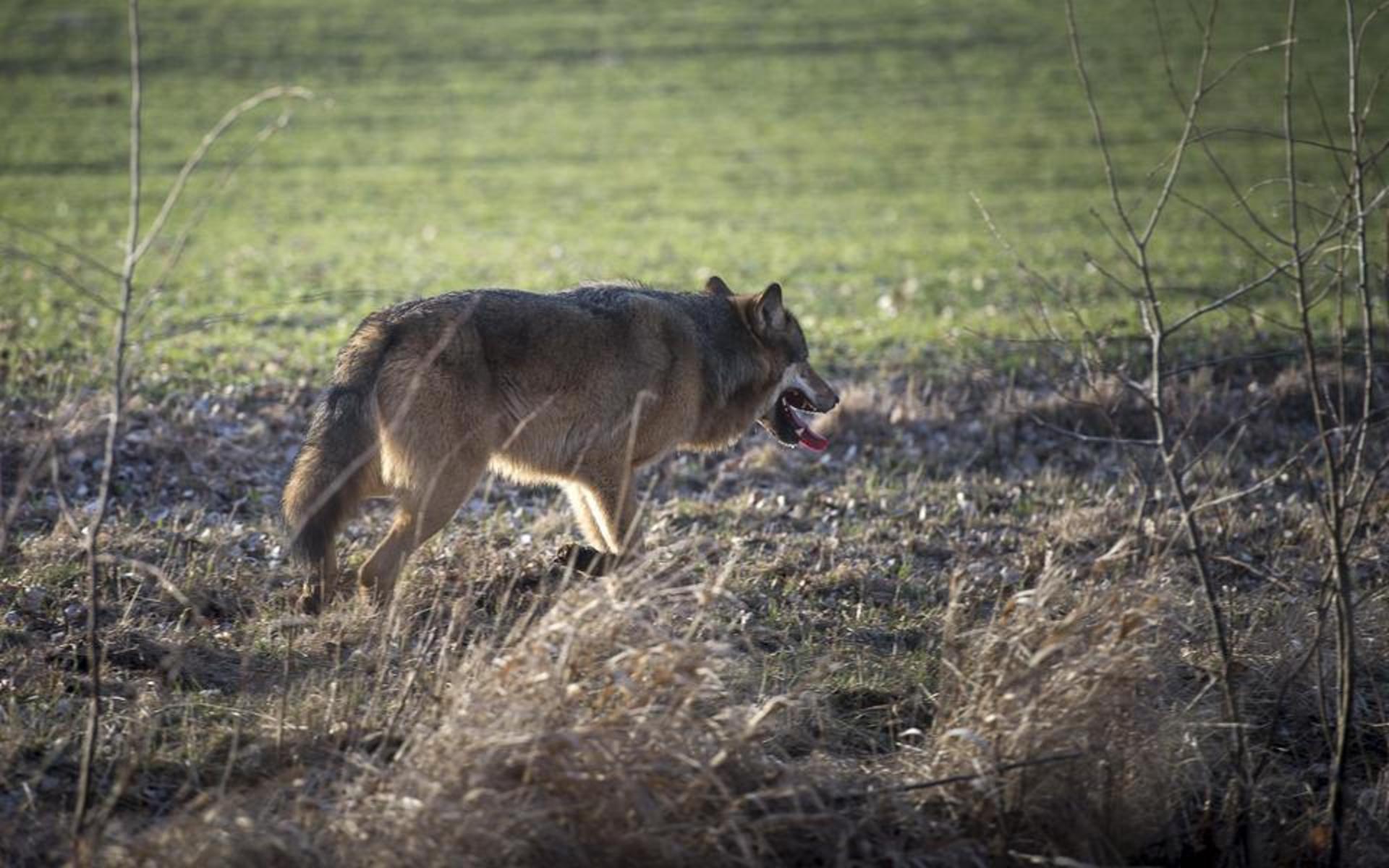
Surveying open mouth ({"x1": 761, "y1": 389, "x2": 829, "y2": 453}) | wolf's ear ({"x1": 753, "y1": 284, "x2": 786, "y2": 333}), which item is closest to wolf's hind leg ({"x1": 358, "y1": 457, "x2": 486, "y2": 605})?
wolf's ear ({"x1": 753, "y1": 284, "x2": 786, "y2": 333})

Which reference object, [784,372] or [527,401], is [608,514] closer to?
[527,401]

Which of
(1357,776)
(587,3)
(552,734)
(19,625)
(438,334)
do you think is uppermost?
(587,3)

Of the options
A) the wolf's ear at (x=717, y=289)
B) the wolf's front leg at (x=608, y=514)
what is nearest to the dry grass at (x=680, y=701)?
the wolf's front leg at (x=608, y=514)

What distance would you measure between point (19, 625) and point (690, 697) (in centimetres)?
378

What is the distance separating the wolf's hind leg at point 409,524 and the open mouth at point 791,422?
2.59 m

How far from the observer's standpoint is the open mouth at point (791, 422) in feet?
29.2

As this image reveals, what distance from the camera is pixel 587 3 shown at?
55562 millimetres

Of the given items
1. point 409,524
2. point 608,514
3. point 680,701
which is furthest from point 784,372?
point 680,701

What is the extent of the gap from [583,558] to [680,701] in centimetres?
276

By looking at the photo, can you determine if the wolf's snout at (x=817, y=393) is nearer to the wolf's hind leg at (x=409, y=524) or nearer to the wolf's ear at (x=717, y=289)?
the wolf's ear at (x=717, y=289)

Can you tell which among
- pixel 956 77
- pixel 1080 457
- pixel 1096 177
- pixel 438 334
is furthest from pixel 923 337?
pixel 956 77

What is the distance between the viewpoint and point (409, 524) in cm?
698

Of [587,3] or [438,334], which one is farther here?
[587,3]

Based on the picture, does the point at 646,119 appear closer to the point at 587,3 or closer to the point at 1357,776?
the point at 587,3
